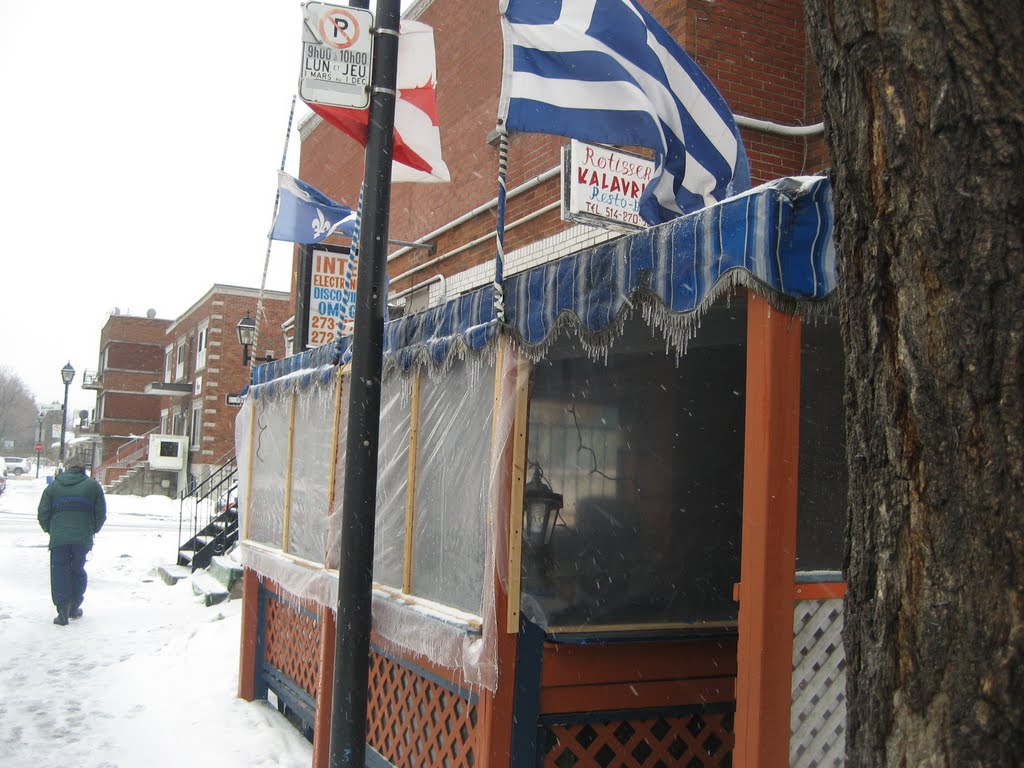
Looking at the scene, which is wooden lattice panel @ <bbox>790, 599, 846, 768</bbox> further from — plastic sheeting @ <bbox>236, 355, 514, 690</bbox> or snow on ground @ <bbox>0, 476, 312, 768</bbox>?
snow on ground @ <bbox>0, 476, 312, 768</bbox>

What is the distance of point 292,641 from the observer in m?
7.80

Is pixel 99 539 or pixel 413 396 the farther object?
pixel 99 539

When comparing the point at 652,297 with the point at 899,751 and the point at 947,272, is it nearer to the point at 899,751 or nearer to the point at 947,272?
the point at 947,272

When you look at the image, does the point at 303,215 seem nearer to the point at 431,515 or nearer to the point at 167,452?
the point at 431,515

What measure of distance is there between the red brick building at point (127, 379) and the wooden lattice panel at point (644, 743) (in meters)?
56.3

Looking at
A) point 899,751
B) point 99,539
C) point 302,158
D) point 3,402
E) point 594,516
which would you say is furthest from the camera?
point 3,402

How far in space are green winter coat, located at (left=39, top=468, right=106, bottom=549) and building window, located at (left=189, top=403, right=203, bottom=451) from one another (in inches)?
1148

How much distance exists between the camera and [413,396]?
5.40m

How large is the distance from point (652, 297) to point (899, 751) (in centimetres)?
201

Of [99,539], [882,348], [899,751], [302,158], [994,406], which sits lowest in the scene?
[99,539]

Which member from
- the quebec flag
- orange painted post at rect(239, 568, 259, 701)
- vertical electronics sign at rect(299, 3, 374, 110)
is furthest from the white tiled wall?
orange painted post at rect(239, 568, 259, 701)

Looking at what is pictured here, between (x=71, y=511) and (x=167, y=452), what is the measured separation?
29.2 m

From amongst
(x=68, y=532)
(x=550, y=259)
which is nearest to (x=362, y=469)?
(x=550, y=259)

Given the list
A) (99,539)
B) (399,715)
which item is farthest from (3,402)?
(399,715)
